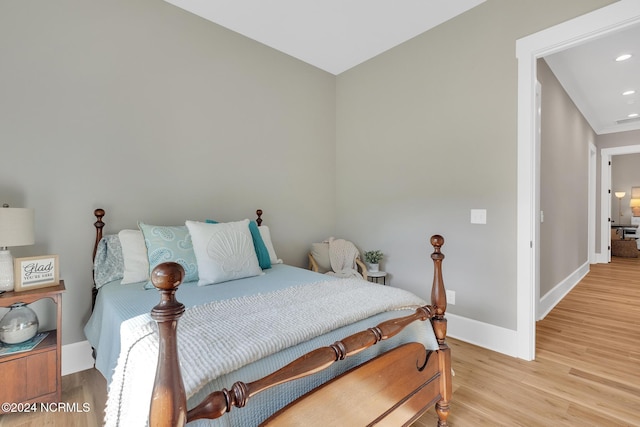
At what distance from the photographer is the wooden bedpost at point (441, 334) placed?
152 cm

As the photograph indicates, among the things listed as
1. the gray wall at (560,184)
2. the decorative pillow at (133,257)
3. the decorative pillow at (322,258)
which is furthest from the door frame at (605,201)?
the decorative pillow at (133,257)

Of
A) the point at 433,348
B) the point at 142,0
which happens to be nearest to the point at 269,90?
the point at 142,0

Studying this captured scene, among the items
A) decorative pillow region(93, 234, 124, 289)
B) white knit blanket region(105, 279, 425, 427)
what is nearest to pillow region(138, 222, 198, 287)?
decorative pillow region(93, 234, 124, 289)

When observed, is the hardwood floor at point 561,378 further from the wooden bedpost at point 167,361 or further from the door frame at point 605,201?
the door frame at point 605,201

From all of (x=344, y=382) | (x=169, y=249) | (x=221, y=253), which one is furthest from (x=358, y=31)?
(x=344, y=382)

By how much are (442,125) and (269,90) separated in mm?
1746

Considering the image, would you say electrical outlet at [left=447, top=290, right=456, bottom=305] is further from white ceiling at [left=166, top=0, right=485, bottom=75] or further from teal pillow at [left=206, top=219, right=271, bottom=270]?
white ceiling at [left=166, top=0, right=485, bottom=75]

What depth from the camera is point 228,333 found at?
110cm

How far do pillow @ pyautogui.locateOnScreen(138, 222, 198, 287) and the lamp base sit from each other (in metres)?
0.66

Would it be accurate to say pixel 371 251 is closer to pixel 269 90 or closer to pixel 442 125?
pixel 442 125

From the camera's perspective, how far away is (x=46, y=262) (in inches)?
70.6

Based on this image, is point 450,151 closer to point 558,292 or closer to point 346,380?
point 346,380

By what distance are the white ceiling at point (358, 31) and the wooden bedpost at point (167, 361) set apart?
2.57 metres

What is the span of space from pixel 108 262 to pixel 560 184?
4.65 meters
